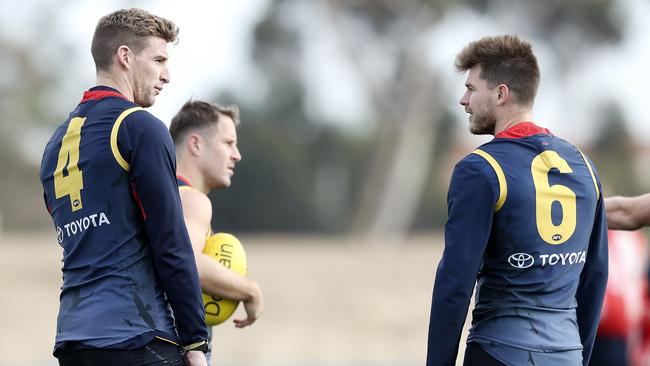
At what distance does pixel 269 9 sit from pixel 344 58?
14.7 feet

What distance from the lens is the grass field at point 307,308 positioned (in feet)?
48.5

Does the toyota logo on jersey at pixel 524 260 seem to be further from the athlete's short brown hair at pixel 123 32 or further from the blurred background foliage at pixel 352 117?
the blurred background foliage at pixel 352 117

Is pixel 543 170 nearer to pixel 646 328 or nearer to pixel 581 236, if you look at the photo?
pixel 581 236

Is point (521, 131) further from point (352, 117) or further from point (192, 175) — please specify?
point (352, 117)

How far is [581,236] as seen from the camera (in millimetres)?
4449

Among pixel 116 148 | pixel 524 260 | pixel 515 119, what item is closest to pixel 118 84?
pixel 116 148

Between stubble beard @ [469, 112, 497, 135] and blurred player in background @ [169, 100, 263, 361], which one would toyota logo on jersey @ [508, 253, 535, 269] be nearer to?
stubble beard @ [469, 112, 497, 135]

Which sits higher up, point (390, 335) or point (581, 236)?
point (581, 236)

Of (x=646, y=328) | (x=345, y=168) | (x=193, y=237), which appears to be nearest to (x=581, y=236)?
(x=193, y=237)

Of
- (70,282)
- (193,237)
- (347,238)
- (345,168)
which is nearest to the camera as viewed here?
(70,282)

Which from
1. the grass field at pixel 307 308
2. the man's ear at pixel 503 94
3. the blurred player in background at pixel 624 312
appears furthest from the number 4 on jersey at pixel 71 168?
the grass field at pixel 307 308

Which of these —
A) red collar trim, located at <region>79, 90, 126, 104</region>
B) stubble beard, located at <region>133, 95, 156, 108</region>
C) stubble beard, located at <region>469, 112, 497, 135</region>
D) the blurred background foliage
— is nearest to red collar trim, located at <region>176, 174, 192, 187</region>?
stubble beard, located at <region>133, 95, 156, 108</region>

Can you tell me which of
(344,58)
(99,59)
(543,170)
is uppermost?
(344,58)

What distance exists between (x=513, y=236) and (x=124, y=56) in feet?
6.03
